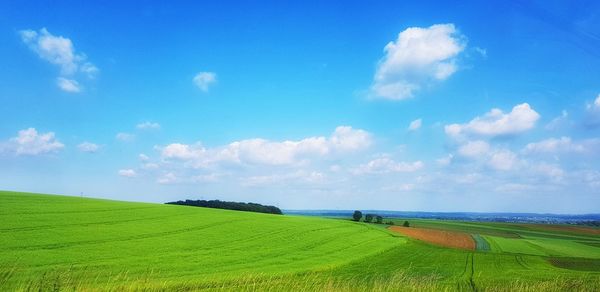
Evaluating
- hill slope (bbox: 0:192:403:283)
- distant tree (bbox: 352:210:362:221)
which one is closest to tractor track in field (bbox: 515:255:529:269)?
hill slope (bbox: 0:192:403:283)

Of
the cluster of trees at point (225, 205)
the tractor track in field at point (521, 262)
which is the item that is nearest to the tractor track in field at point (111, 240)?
the tractor track in field at point (521, 262)

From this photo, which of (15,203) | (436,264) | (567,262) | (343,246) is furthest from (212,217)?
(567,262)

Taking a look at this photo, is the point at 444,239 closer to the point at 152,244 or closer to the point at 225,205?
the point at 152,244

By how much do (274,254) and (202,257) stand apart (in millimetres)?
6370

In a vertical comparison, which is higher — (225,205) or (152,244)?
(225,205)

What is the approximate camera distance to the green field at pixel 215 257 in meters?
18.0

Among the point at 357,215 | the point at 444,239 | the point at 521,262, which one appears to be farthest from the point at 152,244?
the point at 357,215

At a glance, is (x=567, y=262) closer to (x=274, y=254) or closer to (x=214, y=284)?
(x=274, y=254)

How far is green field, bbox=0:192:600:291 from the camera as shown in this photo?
18.0 m

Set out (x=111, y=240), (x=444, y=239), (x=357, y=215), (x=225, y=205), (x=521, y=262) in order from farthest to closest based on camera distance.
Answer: (x=225, y=205)
(x=357, y=215)
(x=444, y=239)
(x=521, y=262)
(x=111, y=240)

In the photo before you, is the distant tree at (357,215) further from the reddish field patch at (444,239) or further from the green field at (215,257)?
the green field at (215,257)

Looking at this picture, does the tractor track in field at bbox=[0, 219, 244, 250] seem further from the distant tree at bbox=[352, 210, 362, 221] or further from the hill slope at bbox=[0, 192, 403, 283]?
the distant tree at bbox=[352, 210, 362, 221]

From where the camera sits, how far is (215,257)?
28328 mm

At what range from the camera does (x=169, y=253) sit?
1090 inches
